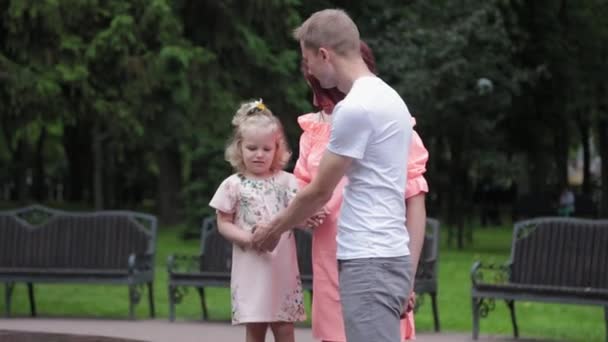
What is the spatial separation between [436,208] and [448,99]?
14.3 m

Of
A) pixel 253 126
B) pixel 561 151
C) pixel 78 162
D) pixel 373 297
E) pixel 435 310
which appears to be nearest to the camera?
pixel 373 297

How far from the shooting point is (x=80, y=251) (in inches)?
532

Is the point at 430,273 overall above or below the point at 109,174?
below

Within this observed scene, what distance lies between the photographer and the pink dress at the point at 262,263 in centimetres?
602

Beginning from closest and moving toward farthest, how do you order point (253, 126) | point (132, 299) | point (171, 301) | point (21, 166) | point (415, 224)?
point (415, 224), point (253, 126), point (171, 301), point (132, 299), point (21, 166)

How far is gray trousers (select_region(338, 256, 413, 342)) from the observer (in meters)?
4.62

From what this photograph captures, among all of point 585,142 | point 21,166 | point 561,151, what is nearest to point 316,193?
point 561,151

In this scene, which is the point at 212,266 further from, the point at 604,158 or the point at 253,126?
the point at 604,158

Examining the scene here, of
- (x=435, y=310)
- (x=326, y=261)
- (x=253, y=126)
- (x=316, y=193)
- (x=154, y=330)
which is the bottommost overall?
(x=154, y=330)

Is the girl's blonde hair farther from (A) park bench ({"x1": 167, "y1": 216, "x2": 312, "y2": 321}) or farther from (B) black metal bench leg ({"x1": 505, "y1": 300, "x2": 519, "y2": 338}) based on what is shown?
(B) black metal bench leg ({"x1": 505, "y1": 300, "x2": 519, "y2": 338})

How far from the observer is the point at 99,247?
13422mm

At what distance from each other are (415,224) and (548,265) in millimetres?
7099

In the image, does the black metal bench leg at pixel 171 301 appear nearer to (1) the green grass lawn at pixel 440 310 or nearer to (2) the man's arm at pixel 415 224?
(1) the green grass lawn at pixel 440 310

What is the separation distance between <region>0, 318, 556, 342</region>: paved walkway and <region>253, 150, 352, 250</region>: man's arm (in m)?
5.35
